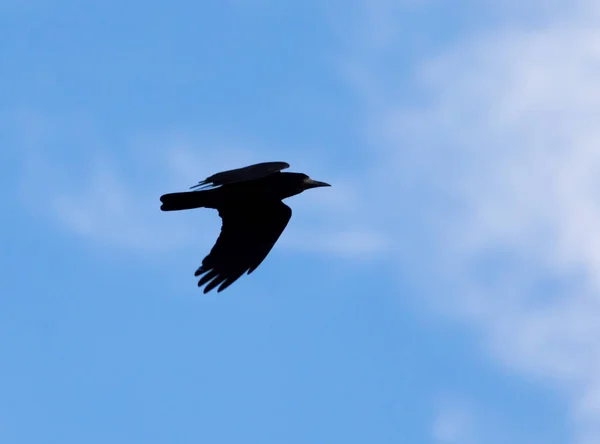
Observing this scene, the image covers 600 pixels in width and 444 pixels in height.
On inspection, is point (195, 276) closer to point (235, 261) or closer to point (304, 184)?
point (235, 261)

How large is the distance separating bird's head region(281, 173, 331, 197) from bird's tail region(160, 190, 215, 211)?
0.88m

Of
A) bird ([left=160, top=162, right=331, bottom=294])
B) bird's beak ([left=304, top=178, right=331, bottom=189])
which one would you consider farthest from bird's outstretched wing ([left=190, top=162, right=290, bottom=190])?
bird's beak ([left=304, top=178, right=331, bottom=189])

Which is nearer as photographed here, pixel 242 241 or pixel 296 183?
pixel 242 241

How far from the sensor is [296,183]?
46.2ft

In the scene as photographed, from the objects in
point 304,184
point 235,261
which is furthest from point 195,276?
point 304,184

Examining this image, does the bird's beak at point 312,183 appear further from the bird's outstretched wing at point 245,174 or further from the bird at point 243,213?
the bird's outstretched wing at point 245,174

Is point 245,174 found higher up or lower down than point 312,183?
lower down

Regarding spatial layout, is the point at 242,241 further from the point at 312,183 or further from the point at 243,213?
the point at 312,183

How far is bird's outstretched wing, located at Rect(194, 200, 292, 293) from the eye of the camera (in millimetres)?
13219

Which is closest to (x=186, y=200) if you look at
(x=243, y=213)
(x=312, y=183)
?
(x=243, y=213)

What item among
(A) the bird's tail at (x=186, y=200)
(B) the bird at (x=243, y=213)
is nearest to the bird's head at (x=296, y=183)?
(B) the bird at (x=243, y=213)

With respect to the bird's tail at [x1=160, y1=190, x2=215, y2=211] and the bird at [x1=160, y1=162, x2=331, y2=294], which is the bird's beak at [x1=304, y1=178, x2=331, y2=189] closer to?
the bird at [x1=160, y1=162, x2=331, y2=294]

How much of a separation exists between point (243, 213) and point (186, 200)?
0.65 metres

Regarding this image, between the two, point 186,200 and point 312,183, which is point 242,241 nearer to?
point 186,200
